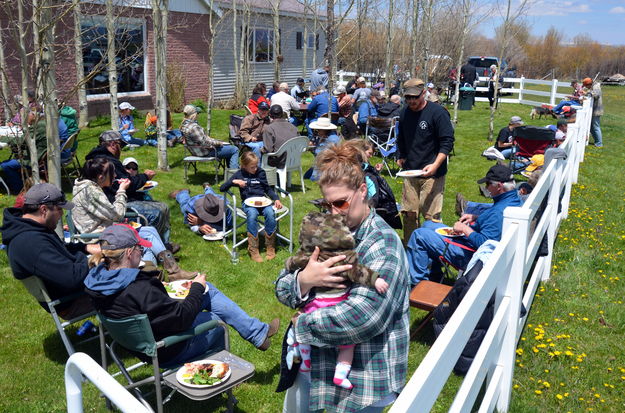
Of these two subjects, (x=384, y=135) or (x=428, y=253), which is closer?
(x=428, y=253)

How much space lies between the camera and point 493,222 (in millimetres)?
4832

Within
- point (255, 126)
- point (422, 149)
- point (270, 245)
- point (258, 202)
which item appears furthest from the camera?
point (255, 126)

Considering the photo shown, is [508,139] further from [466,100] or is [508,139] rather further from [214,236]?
[466,100]

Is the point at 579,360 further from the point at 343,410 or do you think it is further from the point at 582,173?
the point at 582,173

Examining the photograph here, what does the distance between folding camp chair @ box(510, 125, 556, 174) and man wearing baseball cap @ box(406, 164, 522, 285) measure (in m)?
5.40

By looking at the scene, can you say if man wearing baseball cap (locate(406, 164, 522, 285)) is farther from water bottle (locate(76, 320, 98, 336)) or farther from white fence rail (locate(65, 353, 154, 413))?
white fence rail (locate(65, 353, 154, 413))

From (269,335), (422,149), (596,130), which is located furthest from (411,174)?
(596,130)

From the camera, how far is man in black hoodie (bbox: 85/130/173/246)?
252 inches

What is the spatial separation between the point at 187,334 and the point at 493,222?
2.93m

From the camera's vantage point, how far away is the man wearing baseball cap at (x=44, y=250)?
3.81 metres

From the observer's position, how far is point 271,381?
13.7 feet

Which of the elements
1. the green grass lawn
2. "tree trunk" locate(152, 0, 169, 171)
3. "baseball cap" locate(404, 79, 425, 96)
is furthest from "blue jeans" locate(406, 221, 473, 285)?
"tree trunk" locate(152, 0, 169, 171)

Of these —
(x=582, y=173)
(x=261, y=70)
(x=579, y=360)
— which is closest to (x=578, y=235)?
(x=579, y=360)

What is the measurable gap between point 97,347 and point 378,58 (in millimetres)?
29387
